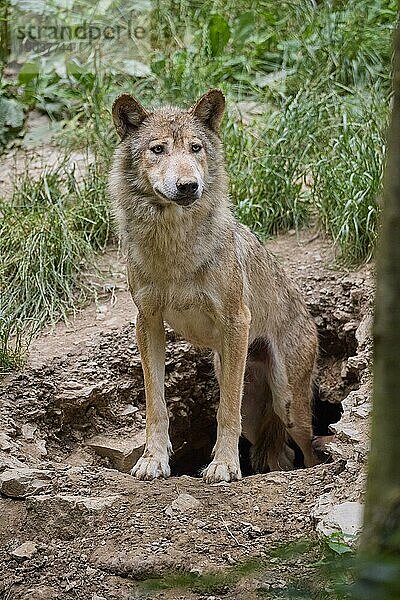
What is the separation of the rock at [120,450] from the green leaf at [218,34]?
16.1 feet

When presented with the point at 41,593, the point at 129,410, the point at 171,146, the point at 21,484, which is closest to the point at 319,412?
the point at 129,410

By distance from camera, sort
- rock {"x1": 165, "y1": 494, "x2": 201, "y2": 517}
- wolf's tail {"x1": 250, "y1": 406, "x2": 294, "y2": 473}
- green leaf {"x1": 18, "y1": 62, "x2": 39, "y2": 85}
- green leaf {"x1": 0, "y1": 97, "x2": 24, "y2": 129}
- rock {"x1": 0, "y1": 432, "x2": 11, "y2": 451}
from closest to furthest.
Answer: rock {"x1": 165, "y1": 494, "x2": 201, "y2": 517}
rock {"x1": 0, "y1": 432, "x2": 11, "y2": 451}
wolf's tail {"x1": 250, "y1": 406, "x2": 294, "y2": 473}
green leaf {"x1": 0, "y1": 97, "x2": 24, "y2": 129}
green leaf {"x1": 18, "y1": 62, "x2": 39, "y2": 85}

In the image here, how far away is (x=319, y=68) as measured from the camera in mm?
8352

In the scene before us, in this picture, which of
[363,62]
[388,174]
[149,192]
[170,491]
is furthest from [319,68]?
[388,174]

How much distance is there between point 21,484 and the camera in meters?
4.26

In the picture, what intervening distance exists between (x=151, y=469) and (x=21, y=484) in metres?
0.71

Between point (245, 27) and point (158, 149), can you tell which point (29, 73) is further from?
point (158, 149)

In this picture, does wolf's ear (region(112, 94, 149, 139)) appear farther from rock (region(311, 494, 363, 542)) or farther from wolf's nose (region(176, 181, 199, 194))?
rock (region(311, 494, 363, 542))

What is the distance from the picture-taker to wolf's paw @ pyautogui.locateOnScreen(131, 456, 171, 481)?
4.58m

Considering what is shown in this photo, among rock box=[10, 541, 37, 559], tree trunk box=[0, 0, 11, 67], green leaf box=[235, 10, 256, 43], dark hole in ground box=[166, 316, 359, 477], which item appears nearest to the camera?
rock box=[10, 541, 37, 559]

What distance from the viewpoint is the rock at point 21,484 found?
4246 millimetres

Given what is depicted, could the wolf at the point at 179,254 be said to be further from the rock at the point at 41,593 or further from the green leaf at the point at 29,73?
the green leaf at the point at 29,73

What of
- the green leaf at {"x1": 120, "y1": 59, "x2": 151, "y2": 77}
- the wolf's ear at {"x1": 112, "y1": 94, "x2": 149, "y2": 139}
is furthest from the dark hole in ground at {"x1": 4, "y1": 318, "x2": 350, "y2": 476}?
the green leaf at {"x1": 120, "y1": 59, "x2": 151, "y2": 77}

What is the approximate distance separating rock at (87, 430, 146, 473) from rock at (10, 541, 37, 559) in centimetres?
140
